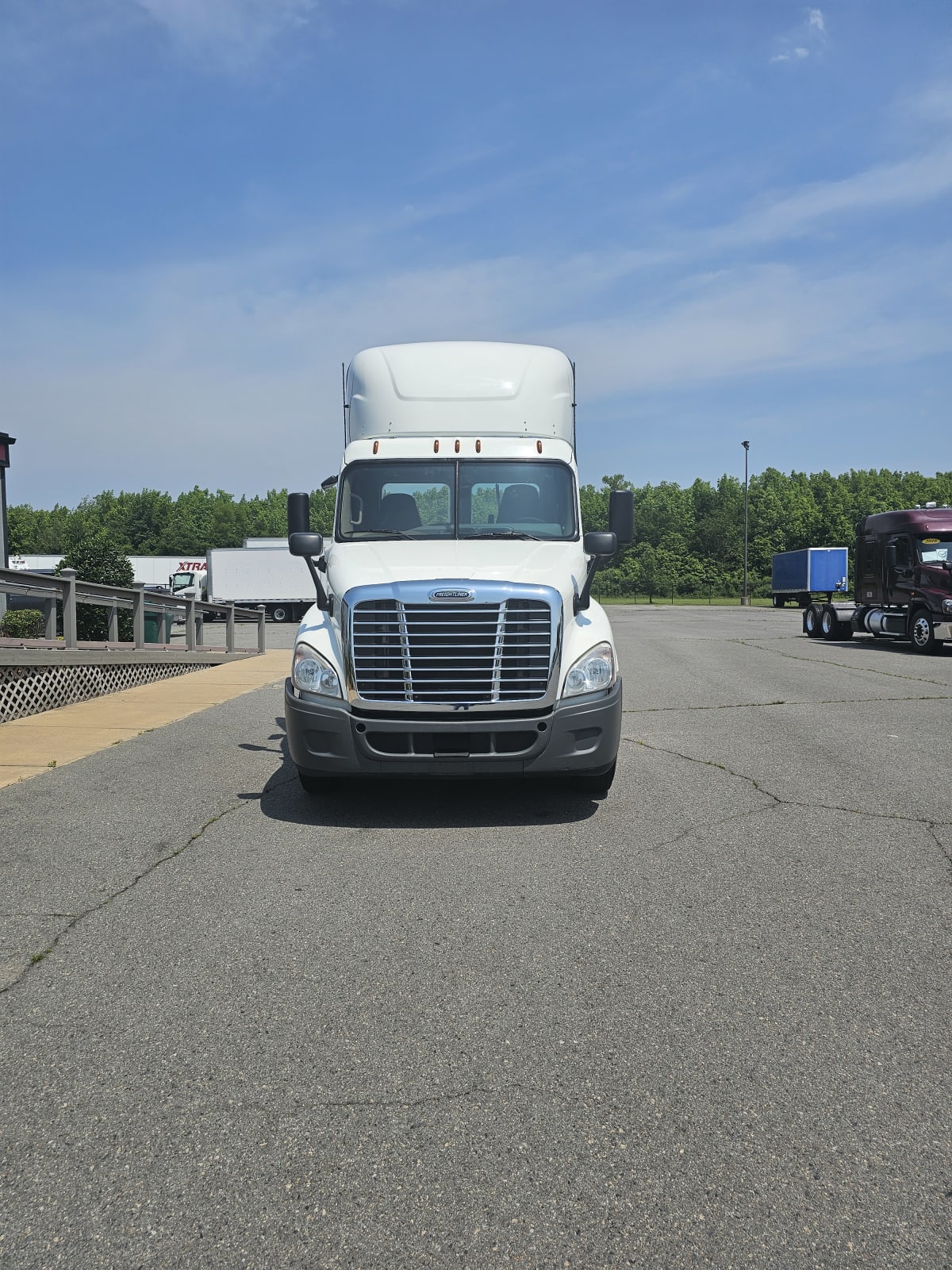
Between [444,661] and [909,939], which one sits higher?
[444,661]

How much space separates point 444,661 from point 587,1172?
3.94m

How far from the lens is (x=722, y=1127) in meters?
2.83

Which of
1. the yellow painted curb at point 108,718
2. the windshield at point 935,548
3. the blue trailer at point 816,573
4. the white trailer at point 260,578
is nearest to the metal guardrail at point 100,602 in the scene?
the yellow painted curb at point 108,718

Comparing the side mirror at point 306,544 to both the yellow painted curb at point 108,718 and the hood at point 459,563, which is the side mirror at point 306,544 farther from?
the yellow painted curb at point 108,718

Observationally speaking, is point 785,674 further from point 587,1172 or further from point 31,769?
point 587,1172

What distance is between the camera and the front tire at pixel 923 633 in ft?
66.9

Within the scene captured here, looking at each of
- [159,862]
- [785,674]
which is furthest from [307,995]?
[785,674]

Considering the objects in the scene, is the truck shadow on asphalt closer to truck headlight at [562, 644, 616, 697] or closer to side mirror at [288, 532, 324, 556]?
truck headlight at [562, 644, 616, 697]

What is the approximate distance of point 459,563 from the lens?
6902mm

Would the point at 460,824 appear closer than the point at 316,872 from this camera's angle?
No

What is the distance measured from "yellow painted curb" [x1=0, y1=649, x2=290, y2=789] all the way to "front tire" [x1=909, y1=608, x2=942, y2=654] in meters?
12.6

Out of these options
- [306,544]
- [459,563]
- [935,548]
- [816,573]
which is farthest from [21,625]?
[816,573]

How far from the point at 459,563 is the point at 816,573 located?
5329cm

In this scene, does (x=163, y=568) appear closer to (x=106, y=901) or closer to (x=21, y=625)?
(x=21, y=625)
